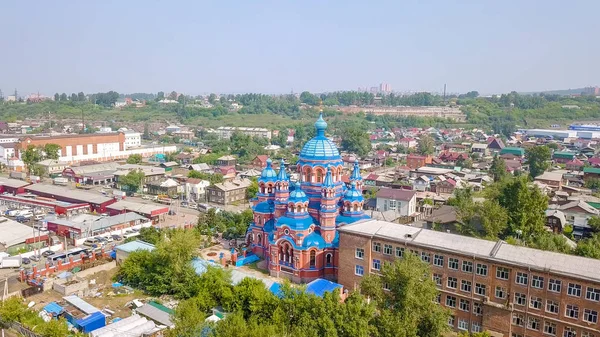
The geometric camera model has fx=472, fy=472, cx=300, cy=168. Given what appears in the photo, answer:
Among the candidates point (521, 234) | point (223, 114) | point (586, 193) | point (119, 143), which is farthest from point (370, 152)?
point (223, 114)

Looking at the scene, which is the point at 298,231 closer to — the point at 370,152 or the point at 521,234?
the point at 521,234

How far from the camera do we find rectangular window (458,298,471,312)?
19688mm

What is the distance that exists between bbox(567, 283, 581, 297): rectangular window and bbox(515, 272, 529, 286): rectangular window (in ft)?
4.75

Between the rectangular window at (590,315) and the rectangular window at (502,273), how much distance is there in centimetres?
283

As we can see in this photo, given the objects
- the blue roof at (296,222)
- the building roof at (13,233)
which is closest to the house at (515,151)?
the blue roof at (296,222)

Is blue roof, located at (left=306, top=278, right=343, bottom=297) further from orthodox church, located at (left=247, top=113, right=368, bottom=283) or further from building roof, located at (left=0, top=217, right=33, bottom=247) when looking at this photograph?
building roof, located at (left=0, top=217, right=33, bottom=247)

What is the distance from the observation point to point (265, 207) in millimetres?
27734

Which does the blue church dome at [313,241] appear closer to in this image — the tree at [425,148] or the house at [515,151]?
the tree at [425,148]

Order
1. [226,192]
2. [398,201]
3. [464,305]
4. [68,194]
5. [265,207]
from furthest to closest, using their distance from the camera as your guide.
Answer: [226,192] → [68,194] → [398,201] → [265,207] → [464,305]

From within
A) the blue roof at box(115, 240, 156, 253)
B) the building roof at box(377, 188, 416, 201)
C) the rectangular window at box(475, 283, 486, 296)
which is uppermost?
the building roof at box(377, 188, 416, 201)

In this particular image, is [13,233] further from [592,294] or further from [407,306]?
[592,294]

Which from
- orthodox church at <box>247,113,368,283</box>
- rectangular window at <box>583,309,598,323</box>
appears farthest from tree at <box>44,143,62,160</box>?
rectangular window at <box>583,309,598,323</box>

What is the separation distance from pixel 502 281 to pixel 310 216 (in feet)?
33.9

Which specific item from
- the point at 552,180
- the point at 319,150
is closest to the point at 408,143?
the point at 552,180
